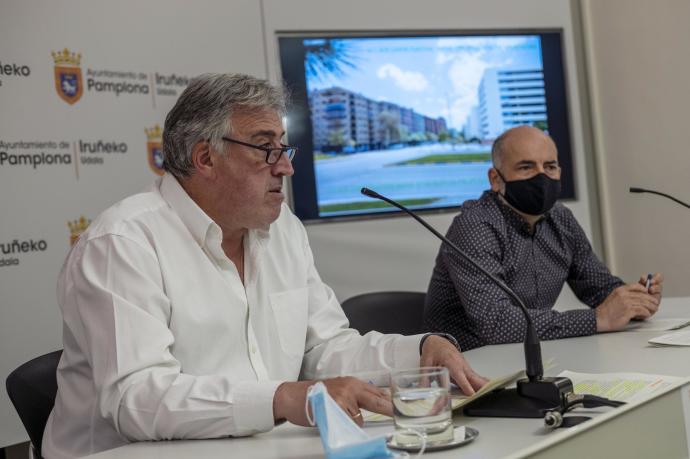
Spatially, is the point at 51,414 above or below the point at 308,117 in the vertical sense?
below

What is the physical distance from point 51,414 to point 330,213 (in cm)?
219

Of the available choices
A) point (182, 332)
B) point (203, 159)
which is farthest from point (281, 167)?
point (182, 332)

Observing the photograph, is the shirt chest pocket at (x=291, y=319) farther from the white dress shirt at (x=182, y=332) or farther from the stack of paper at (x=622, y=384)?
the stack of paper at (x=622, y=384)

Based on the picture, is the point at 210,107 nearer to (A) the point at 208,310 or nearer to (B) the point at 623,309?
(A) the point at 208,310

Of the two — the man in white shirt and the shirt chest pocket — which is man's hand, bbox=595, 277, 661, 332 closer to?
the man in white shirt

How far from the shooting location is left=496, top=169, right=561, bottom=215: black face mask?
3000mm

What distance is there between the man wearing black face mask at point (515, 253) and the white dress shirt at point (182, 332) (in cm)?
59

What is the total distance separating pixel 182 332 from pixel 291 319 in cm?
36

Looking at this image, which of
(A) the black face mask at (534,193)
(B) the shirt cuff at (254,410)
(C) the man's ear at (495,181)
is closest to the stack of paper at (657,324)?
A: (A) the black face mask at (534,193)

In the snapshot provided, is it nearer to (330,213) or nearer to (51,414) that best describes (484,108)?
(330,213)

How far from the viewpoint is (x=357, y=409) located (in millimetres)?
1537

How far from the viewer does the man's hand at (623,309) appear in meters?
2.56

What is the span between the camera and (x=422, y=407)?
1.33 metres

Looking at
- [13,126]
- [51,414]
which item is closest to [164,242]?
[51,414]
